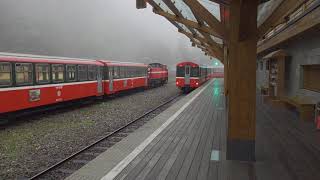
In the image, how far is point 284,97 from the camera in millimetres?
15203

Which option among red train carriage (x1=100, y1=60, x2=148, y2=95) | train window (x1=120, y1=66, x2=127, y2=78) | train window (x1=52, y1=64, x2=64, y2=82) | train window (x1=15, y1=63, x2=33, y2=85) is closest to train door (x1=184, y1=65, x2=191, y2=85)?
red train carriage (x1=100, y1=60, x2=148, y2=95)

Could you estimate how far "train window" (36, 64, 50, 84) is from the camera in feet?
48.3

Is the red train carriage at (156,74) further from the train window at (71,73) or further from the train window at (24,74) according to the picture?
the train window at (24,74)

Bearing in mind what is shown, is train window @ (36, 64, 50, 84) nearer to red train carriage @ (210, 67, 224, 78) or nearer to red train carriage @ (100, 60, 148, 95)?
red train carriage @ (100, 60, 148, 95)

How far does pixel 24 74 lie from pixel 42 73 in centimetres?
137

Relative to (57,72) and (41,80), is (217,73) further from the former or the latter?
(41,80)

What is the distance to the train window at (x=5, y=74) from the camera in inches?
484

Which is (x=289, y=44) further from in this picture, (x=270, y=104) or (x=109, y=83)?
(x=109, y=83)

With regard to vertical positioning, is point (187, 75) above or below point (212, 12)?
below

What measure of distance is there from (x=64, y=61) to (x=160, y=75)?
25.9 metres

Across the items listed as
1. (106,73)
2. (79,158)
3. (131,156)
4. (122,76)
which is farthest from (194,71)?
(131,156)

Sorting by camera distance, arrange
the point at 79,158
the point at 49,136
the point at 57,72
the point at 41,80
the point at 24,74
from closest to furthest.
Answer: the point at 79,158, the point at 49,136, the point at 24,74, the point at 41,80, the point at 57,72

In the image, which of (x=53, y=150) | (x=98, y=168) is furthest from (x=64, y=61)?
(x=98, y=168)

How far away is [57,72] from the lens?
648 inches
